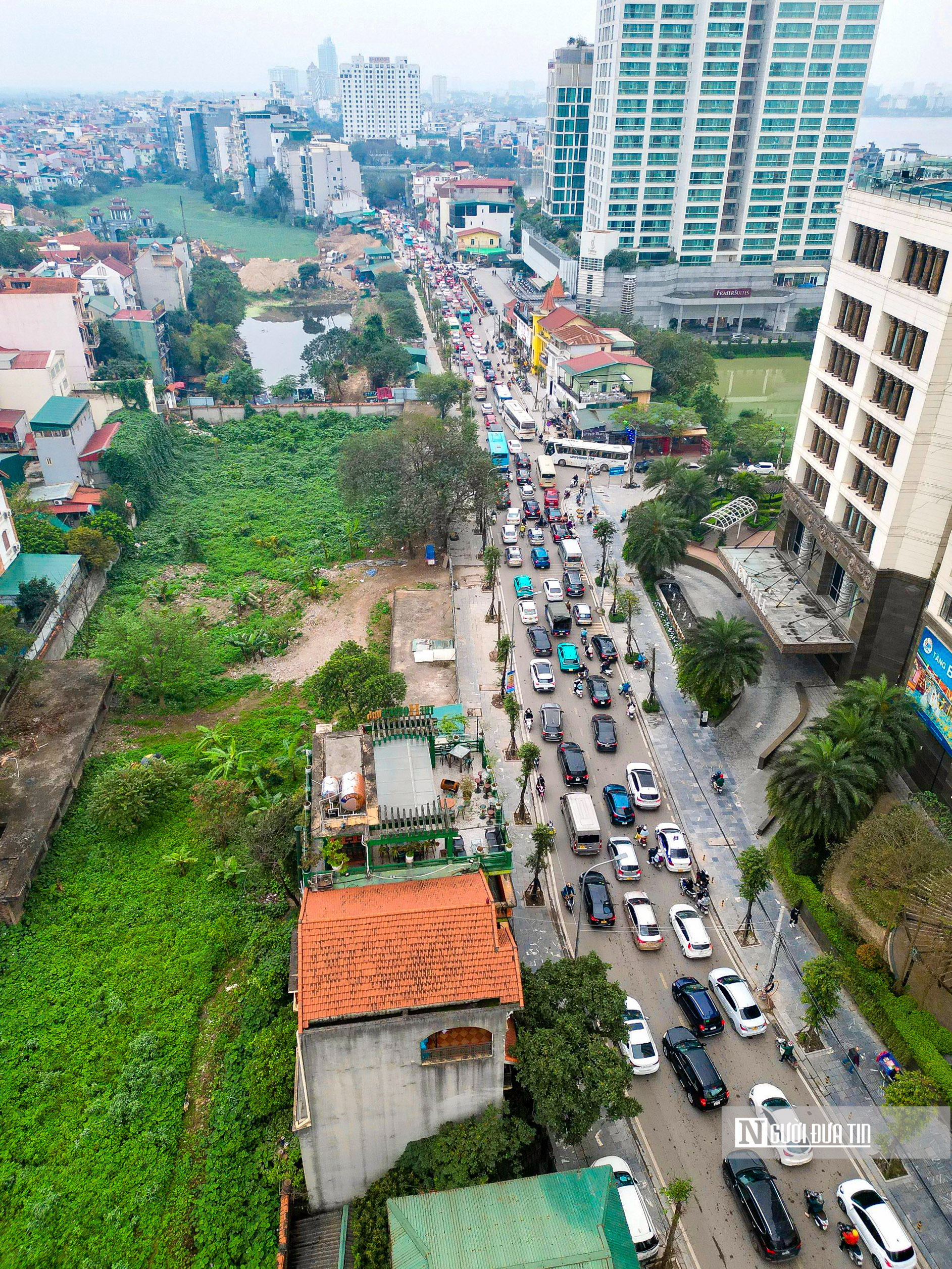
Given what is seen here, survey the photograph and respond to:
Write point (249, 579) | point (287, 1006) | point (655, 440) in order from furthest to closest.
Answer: point (655, 440)
point (249, 579)
point (287, 1006)

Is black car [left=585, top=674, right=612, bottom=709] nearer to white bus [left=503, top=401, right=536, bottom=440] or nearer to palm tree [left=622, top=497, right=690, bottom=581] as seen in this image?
palm tree [left=622, top=497, right=690, bottom=581]

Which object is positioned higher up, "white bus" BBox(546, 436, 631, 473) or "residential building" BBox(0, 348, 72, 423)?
"residential building" BBox(0, 348, 72, 423)

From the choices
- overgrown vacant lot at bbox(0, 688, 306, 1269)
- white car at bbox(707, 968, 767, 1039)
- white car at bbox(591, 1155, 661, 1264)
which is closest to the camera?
white car at bbox(591, 1155, 661, 1264)

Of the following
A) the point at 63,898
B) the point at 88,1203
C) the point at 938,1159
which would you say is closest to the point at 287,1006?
→ the point at 88,1203

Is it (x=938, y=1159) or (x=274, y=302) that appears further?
(x=274, y=302)

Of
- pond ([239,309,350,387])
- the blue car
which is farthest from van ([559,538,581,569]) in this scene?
pond ([239,309,350,387])

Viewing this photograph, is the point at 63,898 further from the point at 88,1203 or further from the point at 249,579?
the point at 249,579

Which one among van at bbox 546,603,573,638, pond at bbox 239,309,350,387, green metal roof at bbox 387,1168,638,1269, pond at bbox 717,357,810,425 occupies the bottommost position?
pond at bbox 239,309,350,387

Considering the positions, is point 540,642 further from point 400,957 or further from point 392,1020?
point 392,1020
